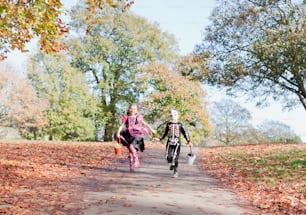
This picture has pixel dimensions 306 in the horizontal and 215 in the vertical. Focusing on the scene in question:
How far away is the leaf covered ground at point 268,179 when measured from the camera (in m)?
7.62

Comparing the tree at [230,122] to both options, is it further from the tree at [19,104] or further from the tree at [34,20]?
the tree at [34,20]

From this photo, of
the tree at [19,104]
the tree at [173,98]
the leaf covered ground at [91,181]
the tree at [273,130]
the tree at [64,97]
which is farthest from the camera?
the tree at [273,130]

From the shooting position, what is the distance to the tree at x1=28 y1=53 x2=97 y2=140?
39.8 metres

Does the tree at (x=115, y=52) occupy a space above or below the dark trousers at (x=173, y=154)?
above

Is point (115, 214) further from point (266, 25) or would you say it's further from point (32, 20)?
point (266, 25)

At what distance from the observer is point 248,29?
24562 millimetres

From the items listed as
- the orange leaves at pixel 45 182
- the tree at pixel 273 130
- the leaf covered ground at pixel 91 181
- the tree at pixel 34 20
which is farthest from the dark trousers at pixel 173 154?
the tree at pixel 273 130

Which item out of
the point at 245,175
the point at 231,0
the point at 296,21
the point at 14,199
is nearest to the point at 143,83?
the point at 231,0

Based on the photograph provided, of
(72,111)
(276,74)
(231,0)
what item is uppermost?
(231,0)

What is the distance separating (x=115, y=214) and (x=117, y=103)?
34.5m

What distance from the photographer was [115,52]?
39.9m

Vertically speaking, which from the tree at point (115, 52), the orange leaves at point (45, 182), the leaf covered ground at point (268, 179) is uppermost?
the tree at point (115, 52)

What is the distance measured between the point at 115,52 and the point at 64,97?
7.52 metres

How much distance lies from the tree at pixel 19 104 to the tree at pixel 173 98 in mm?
12336
